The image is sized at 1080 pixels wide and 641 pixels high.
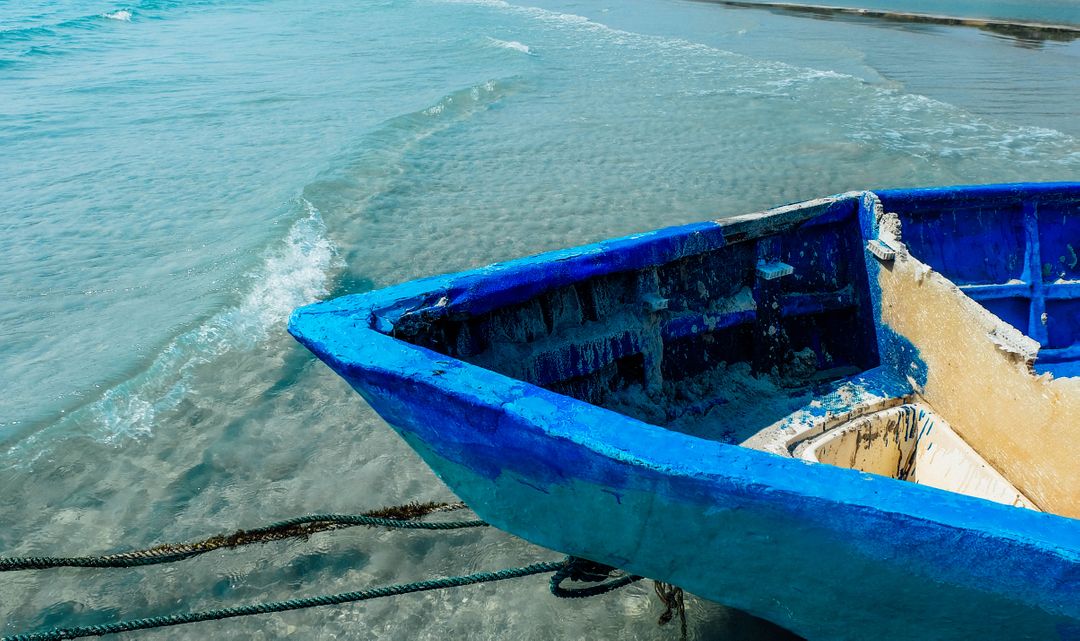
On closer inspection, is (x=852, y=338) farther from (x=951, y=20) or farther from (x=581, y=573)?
(x=951, y=20)

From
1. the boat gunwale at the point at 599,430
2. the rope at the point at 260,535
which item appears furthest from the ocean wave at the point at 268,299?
the boat gunwale at the point at 599,430

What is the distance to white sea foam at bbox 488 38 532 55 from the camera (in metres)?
17.2

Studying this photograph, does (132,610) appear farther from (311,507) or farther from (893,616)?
(893,616)

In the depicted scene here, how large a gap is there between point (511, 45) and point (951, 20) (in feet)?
47.2

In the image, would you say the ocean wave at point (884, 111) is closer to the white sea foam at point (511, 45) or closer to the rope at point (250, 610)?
the white sea foam at point (511, 45)

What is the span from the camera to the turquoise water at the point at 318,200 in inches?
156

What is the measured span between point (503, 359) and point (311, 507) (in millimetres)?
1727

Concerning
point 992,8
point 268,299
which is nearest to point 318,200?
point 268,299

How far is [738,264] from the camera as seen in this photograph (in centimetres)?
412

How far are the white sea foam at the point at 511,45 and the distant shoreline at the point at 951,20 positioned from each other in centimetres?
1240

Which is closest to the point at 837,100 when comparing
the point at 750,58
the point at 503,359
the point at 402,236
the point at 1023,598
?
the point at 750,58

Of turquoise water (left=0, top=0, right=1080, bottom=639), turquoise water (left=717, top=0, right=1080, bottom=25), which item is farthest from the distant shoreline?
turquoise water (left=0, top=0, right=1080, bottom=639)

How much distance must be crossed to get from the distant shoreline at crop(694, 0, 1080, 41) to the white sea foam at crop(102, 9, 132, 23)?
66.5 ft

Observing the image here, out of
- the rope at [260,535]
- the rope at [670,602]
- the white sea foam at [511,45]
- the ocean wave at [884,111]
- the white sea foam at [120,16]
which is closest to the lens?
the rope at [670,602]
